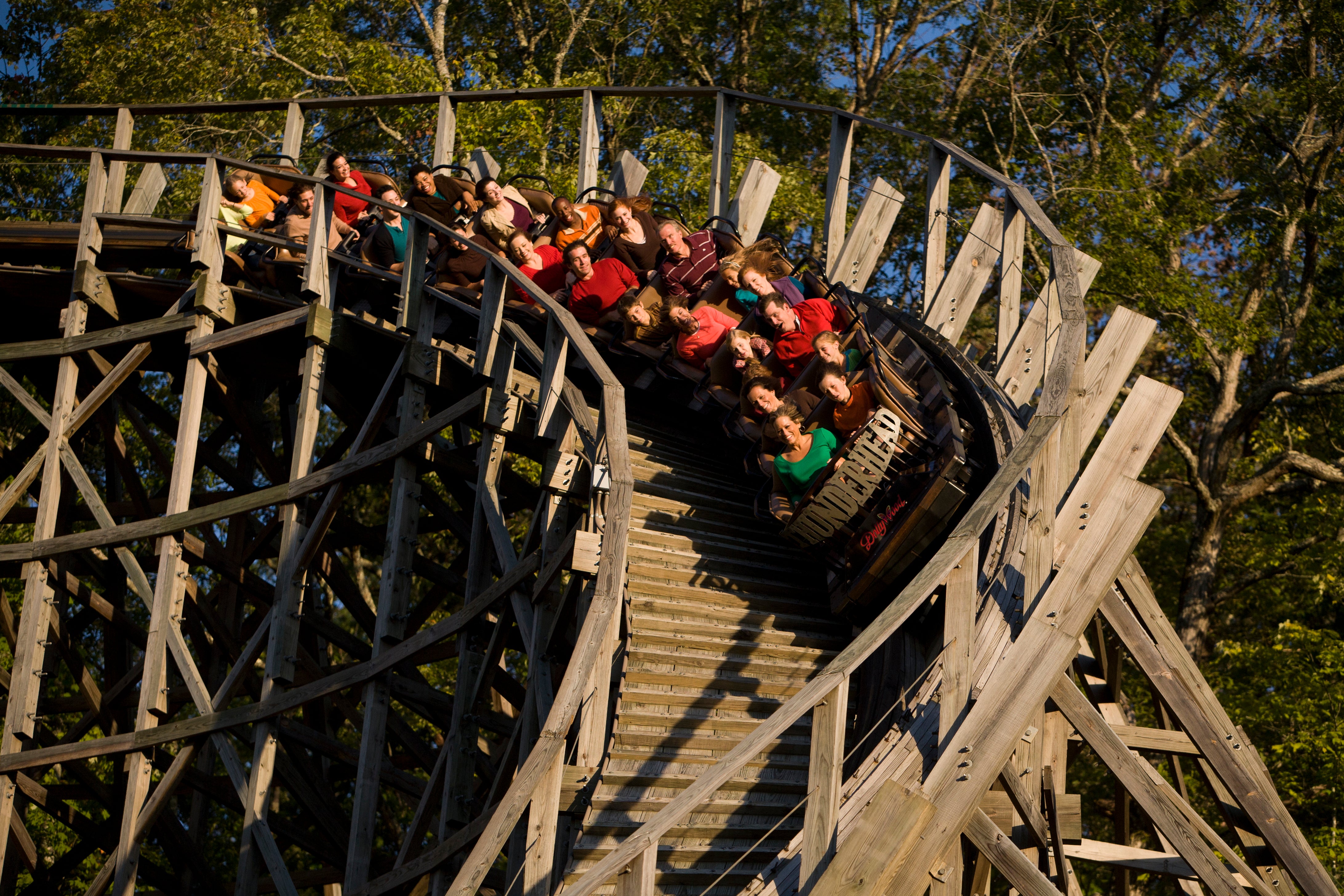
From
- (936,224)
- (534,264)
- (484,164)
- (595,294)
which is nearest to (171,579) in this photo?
(534,264)

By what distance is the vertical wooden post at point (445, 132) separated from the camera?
10.7m

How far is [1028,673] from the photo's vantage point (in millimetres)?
4434

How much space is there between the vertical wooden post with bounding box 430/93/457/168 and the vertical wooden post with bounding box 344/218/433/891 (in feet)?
7.44

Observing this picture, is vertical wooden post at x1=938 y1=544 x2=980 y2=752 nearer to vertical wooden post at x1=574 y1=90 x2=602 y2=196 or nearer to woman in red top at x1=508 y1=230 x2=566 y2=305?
woman in red top at x1=508 y1=230 x2=566 y2=305

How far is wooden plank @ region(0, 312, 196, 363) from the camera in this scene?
8.70 metres

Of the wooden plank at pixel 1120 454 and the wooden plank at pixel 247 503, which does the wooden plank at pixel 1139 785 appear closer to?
the wooden plank at pixel 1120 454

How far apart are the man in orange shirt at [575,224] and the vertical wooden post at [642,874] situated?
5534 mm

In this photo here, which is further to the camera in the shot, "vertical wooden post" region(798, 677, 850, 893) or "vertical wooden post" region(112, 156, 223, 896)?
"vertical wooden post" region(112, 156, 223, 896)

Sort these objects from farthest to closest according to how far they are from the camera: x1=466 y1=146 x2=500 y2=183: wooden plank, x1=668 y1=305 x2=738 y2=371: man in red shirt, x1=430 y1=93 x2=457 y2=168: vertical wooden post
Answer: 1. x1=466 y1=146 x2=500 y2=183: wooden plank
2. x1=430 y1=93 x2=457 y2=168: vertical wooden post
3. x1=668 y1=305 x2=738 y2=371: man in red shirt

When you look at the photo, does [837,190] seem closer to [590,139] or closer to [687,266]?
[687,266]

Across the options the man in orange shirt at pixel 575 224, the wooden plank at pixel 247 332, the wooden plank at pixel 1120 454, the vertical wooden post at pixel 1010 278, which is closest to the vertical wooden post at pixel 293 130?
the wooden plank at pixel 247 332

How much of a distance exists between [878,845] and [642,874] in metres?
0.67

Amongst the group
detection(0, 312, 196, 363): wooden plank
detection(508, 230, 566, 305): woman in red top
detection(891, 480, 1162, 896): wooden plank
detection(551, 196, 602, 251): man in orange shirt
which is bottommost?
detection(891, 480, 1162, 896): wooden plank

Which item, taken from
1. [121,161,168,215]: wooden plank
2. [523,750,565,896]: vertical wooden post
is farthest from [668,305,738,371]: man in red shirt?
[121,161,168,215]: wooden plank
